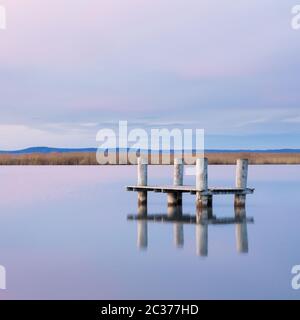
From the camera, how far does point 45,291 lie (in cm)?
1004

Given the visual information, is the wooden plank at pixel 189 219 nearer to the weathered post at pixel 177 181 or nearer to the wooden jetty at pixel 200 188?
the wooden jetty at pixel 200 188

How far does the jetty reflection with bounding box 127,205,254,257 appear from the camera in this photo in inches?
543

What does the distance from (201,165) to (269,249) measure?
4048 millimetres

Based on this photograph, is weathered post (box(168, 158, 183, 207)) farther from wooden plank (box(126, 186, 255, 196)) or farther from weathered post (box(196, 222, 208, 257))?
weathered post (box(196, 222, 208, 257))

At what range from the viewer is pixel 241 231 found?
50.7ft

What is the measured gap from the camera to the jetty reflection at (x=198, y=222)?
13.8 metres

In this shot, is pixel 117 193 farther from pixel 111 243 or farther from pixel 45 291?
pixel 45 291

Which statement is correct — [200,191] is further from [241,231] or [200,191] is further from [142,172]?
[142,172]

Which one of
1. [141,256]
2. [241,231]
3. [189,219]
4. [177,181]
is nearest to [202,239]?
[241,231]

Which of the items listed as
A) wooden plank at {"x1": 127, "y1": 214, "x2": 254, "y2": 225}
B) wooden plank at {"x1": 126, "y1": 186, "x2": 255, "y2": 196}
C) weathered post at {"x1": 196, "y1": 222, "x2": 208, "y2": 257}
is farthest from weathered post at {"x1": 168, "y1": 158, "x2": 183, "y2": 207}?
weathered post at {"x1": 196, "y1": 222, "x2": 208, "y2": 257}

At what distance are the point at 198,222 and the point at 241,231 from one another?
51.8 inches

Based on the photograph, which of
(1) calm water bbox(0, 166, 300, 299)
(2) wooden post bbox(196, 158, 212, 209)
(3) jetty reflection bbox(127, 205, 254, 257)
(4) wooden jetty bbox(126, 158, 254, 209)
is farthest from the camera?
(4) wooden jetty bbox(126, 158, 254, 209)

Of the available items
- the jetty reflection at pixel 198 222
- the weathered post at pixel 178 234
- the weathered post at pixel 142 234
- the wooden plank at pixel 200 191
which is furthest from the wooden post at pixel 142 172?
the weathered post at pixel 178 234
